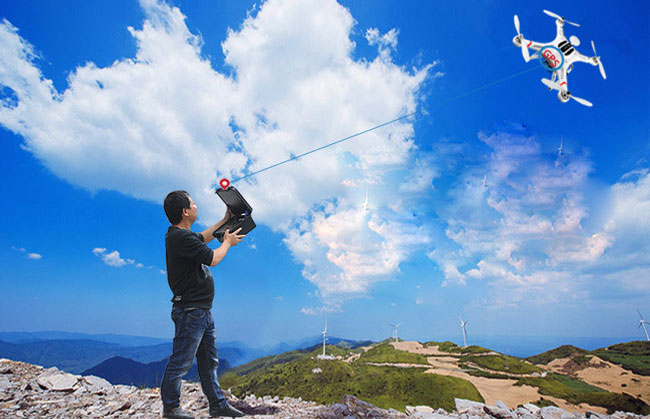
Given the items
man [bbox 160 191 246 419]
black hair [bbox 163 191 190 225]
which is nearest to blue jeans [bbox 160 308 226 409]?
man [bbox 160 191 246 419]

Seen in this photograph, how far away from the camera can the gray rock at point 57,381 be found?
6.59m

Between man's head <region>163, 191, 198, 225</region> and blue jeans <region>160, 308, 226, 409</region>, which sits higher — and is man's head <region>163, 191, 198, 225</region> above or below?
above

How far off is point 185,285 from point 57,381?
630 centimetres

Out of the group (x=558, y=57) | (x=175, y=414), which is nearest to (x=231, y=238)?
(x=175, y=414)

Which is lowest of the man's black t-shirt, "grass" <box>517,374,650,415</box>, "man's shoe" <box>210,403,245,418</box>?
"grass" <box>517,374,650,415</box>

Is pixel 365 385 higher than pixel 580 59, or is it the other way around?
pixel 580 59

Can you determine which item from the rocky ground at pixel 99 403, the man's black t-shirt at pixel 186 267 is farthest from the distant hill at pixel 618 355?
the man's black t-shirt at pixel 186 267

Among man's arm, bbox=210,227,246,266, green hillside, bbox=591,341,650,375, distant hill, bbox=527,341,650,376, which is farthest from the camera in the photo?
distant hill, bbox=527,341,650,376

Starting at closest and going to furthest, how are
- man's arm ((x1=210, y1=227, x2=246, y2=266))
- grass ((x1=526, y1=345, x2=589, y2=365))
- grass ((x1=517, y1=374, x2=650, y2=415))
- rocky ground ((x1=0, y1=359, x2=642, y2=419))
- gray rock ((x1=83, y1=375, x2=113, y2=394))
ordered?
man's arm ((x1=210, y1=227, x2=246, y2=266)) → rocky ground ((x1=0, y1=359, x2=642, y2=419)) → gray rock ((x1=83, y1=375, x2=113, y2=394)) → grass ((x1=517, y1=374, x2=650, y2=415)) → grass ((x1=526, y1=345, x2=589, y2=365))

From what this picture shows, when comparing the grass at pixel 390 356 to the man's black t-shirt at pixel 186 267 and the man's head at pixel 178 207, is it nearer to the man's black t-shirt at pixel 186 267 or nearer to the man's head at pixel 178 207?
the man's black t-shirt at pixel 186 267

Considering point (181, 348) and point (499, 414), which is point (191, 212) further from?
point (499, 414)

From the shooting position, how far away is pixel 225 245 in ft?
12.7

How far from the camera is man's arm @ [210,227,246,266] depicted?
11.9ft

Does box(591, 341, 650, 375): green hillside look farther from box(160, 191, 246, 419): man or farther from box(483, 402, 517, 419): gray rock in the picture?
box(160, 191, 246, 419): man
